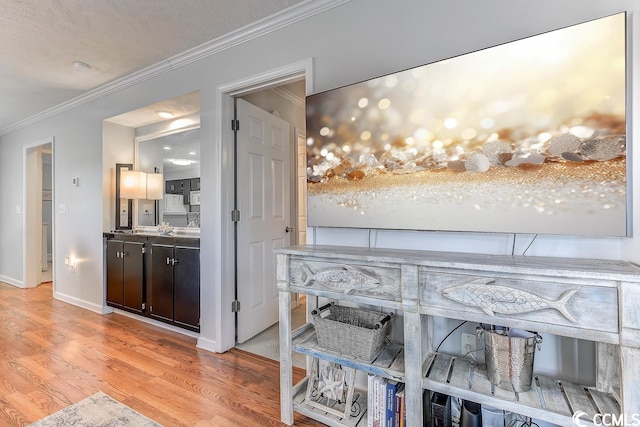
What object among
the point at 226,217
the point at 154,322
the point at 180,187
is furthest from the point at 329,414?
the point at 180,187

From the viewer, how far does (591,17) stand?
1.27 m

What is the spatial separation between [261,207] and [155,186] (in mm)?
1497

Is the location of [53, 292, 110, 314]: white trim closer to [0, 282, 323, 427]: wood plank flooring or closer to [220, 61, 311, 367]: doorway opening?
[0, 282, 323, 427]: wood plank flooring

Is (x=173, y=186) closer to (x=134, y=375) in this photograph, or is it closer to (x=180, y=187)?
(x=180, y=187)

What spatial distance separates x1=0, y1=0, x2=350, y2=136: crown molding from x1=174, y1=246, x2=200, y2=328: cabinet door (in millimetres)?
1634

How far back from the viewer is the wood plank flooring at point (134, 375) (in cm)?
168

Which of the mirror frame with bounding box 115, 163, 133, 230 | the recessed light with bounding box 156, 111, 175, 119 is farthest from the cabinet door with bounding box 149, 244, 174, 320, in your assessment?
the recessed light with bounding box 156, 111, 175, 119

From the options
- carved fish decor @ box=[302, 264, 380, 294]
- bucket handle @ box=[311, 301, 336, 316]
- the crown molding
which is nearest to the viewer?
carved fish decor @ box=[302, 264, 380, 294]

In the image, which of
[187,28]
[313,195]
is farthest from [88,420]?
[187,28]

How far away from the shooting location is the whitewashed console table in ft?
3.08

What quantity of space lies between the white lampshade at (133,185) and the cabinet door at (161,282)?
86 centimetres

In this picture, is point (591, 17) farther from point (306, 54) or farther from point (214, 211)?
point (214, 211)

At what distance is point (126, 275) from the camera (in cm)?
313

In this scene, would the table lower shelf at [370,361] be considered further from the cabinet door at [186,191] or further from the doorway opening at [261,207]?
the cabinet door at [186,191]
